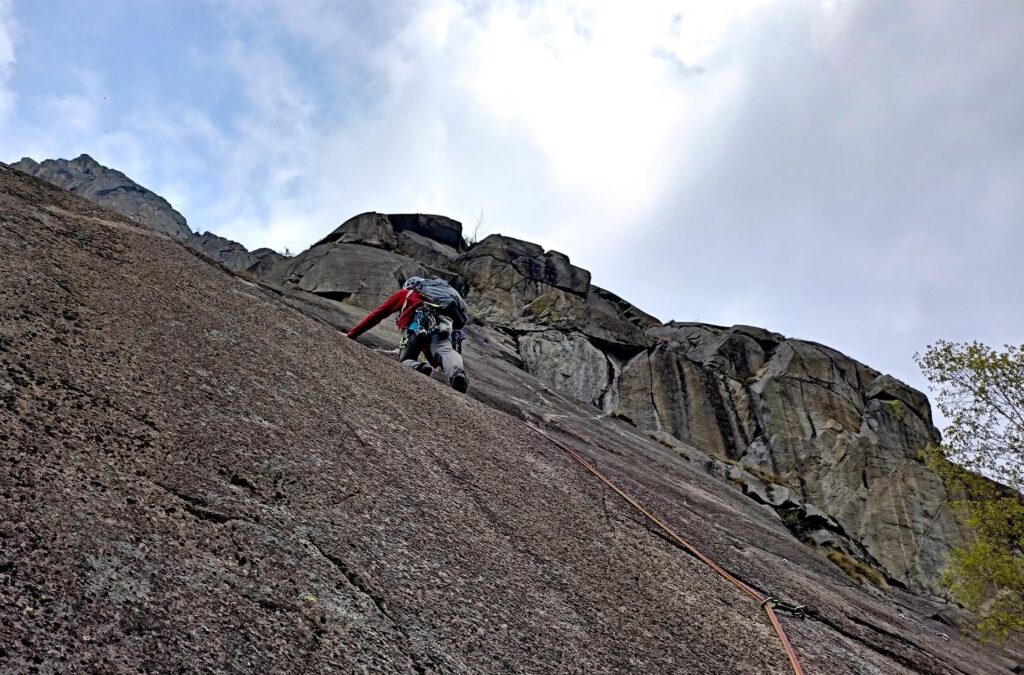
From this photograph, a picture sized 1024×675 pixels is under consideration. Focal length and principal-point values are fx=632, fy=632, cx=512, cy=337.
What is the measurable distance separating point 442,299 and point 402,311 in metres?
0.57

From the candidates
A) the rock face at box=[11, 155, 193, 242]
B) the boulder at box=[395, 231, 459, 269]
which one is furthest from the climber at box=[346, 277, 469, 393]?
the rock face at box=[11, 155, 193, 242]

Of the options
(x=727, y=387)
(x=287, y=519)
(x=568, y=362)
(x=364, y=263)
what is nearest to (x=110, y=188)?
(x=364, y=263)

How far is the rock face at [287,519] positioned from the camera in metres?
2.21

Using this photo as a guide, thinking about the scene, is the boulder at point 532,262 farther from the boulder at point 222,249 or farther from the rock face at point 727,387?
the boulder at point 222,249

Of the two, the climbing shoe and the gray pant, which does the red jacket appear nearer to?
the gray pant

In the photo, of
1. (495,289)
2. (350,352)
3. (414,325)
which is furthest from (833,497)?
(350,352)

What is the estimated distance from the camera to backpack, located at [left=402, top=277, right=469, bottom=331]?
874 centimetres

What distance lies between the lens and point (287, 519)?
9.93 ft

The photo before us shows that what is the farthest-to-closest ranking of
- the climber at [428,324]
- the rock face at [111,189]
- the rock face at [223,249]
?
the rock face at [111,189] → the rock face at [223,249] → the climber at [428,324]

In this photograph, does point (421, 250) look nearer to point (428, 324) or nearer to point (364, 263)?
point (364, 263)

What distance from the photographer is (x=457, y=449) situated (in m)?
5.07

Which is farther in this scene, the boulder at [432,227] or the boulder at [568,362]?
the boulder at [432,227]

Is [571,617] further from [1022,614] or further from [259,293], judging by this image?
[1022,614]

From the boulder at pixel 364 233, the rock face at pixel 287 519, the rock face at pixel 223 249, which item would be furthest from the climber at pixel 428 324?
the rock face at pixel 223 249
